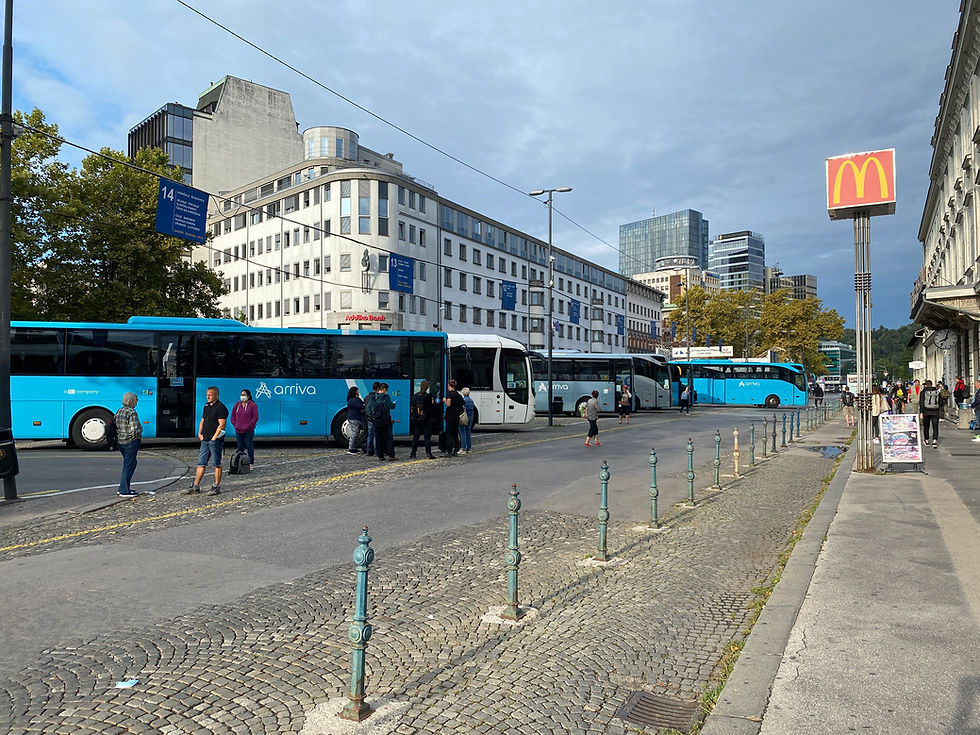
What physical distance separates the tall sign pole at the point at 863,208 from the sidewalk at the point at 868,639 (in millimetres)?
5343

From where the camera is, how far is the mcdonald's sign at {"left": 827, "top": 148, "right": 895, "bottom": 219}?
43.8ft

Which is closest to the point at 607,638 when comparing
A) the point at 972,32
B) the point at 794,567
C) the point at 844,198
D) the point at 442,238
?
the point at 794,567

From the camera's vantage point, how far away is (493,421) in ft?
80.7

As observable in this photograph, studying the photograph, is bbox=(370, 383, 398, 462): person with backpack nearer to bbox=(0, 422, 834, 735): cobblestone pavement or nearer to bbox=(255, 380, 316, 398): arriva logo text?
bbox=(255, 380, 316, 398): arriva logo text

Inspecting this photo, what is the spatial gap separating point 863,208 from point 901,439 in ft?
14.9

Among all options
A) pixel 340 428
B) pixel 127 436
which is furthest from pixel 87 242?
pixel 127 436

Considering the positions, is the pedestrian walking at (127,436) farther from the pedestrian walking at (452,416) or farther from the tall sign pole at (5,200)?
the pedestrian walking at (452,416)

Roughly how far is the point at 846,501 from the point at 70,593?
381 inches

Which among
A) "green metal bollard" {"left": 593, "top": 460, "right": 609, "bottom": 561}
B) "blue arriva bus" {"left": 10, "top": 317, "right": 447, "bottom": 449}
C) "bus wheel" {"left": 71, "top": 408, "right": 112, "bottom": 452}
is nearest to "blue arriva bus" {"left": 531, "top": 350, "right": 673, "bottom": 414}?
"blue arriva bus" {"left": 10, "top": 317, "right": 447, "bottom": 449}

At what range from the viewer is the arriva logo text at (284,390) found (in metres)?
18.6

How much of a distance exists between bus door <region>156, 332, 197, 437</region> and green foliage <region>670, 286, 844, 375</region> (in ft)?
163

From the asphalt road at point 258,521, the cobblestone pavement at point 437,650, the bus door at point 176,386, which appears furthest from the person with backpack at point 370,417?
the cobblestone pavement at point 437,650

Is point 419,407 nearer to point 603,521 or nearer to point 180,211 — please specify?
point 180,211

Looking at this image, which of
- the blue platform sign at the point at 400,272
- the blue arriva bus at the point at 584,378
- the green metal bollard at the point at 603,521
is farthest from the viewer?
the blue platform sign at the point at 400,272
